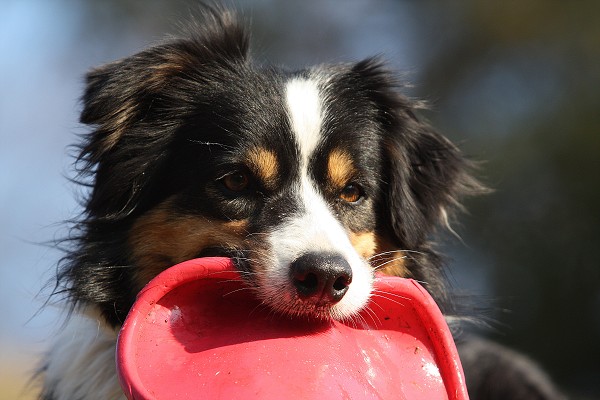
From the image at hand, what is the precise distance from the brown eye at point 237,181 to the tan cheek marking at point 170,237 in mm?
170

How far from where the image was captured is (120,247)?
3.84 meters

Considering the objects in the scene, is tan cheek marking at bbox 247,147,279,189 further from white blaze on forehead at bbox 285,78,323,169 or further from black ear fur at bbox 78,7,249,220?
black ear fur at bbox 78,7,249,220

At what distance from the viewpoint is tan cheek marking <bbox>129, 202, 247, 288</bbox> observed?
3.58 meters

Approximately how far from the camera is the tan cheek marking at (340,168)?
3816 mm

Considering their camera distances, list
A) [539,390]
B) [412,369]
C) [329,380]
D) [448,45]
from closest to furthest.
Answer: [329,380] → [412,369] → [539,390] → [448,45]

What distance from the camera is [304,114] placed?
3.87m

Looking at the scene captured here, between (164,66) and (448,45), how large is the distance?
1185 centimetres

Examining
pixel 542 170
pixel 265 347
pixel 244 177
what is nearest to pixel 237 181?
pixel 244 177

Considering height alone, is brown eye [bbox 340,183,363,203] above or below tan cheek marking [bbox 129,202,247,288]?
above

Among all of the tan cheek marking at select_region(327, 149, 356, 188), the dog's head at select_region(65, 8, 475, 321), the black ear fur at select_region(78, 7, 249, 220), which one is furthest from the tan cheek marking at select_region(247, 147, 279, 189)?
the black ear fur at select_region(78, 7, 249, 220)

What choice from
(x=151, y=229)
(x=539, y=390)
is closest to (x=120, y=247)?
(x=151, y=229)

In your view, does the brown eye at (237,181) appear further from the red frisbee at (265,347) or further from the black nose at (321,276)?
the black nose at (321,276)

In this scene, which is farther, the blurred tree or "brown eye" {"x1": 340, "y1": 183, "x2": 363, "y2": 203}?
the blurred tree

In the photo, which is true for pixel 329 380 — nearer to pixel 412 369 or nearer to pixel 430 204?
pixel 412 369
